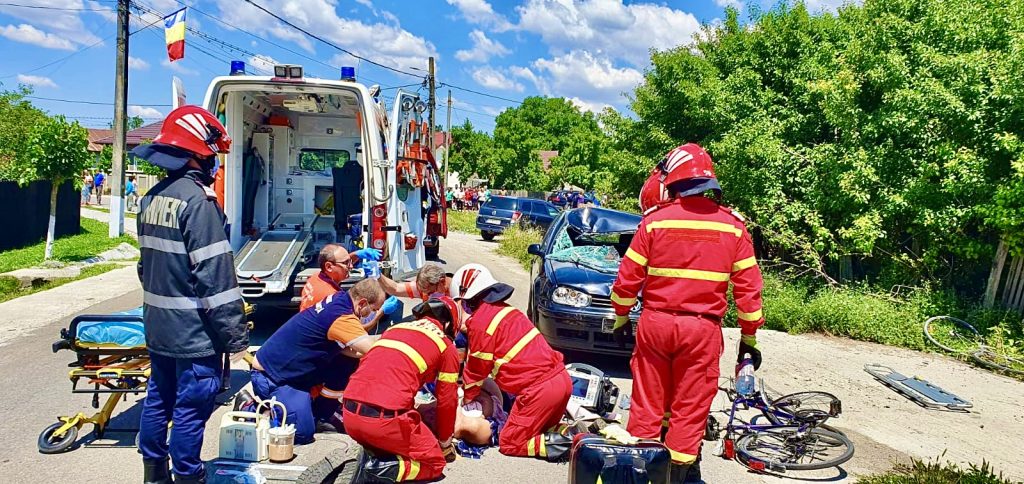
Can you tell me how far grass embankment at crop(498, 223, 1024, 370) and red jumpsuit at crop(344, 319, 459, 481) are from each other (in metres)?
6.70

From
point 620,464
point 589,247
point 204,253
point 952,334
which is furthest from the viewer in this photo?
point 952,334

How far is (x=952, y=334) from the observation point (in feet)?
29.5

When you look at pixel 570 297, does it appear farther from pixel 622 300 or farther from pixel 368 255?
pixel 622 300

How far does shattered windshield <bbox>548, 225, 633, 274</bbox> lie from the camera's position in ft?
26.8

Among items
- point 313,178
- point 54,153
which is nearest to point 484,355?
point 313,178

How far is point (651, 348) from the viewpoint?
13.6 ft

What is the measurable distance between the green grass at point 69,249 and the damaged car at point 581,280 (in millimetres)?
10540

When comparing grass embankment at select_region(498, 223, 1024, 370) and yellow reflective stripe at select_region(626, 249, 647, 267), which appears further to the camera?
grass embankment at select_region(498, 223, 1024, 370)

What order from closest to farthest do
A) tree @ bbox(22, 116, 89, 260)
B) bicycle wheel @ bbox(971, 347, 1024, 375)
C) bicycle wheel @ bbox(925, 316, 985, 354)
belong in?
1. bicycle wheel @ bbox(971, 347, 1024, 375)
2. bicycle wheel @ bbox(925, 316, 985, 354)
3. tree @ bbox(22, 116, 89, 260)

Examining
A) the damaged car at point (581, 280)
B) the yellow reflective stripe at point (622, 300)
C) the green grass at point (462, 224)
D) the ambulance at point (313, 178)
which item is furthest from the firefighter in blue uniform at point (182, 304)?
the green grass at point (462, 224)

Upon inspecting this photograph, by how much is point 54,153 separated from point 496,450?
13014 millimetres

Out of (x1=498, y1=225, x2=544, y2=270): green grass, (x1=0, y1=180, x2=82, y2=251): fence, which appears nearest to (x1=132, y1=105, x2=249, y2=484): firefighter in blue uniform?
(x1=498, y1=225, x2=544, y2=270): green grass

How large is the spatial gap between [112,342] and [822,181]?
962 cm

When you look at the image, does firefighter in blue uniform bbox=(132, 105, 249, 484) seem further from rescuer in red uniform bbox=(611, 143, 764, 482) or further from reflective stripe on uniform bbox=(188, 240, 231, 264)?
rescuer in red uniform bbox=(611, 143, 764, 482)
